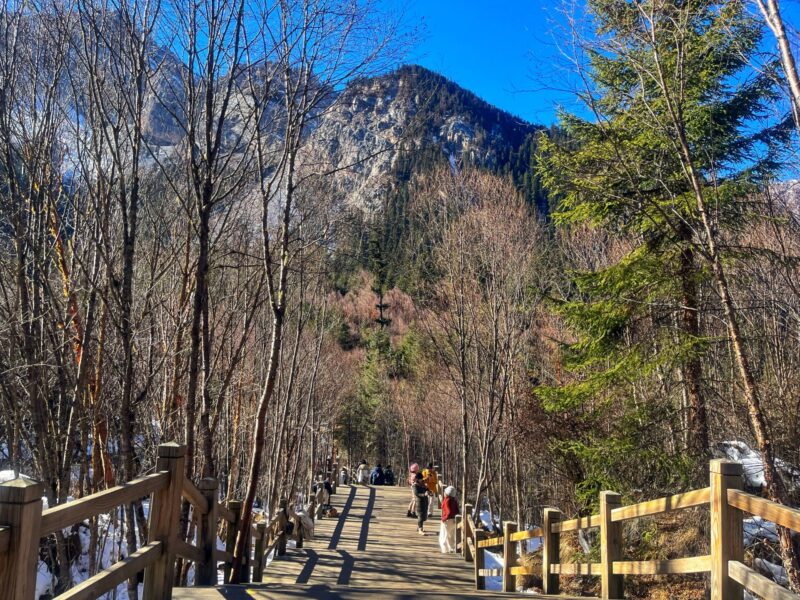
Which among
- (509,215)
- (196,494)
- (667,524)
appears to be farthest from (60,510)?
(509,215)

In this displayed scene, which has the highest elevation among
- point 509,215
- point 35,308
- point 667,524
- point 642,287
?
point 509,215

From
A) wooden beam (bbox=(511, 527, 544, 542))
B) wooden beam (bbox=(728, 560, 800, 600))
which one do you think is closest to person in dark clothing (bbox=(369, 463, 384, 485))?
wooden beam (bbox=(511, 527, 544, 542))

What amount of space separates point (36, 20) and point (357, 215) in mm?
5412

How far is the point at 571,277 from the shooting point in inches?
420

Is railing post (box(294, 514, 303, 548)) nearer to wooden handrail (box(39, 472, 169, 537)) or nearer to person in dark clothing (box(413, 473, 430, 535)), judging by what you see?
person in dark clothing (box(413, 473, 430, 535))

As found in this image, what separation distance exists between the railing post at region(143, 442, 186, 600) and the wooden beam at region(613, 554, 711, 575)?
3.27m

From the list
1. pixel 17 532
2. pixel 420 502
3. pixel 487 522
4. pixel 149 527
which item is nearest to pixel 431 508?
pixel 420 502

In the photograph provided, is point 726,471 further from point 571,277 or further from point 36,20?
point 36,20

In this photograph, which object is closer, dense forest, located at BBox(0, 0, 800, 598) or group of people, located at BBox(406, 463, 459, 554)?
dense forest, located at BBox(0, 0, 800, 598)

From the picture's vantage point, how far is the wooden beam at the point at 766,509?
2979 millimetres

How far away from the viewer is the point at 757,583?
3227 mm

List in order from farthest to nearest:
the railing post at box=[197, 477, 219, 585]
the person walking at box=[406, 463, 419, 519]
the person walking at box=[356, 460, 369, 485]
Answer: the person walking at box=[356, 460, 369, 485] → the person walking at box=[406, 463, 419, 519] → the railing post at box=[197, 477, 219, 585]

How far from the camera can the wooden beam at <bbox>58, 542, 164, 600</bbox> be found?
309 cm

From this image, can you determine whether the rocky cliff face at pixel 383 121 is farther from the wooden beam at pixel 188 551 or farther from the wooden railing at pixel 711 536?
the wooden railing at pixel 711 536
